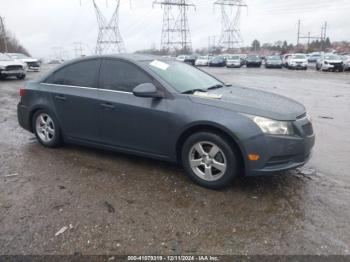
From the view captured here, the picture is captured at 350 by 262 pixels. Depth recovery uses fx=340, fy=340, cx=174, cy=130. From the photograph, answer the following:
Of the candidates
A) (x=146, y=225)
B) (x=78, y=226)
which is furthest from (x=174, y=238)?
(x=78, y=226)

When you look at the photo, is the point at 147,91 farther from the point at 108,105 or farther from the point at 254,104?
the point at 254,104

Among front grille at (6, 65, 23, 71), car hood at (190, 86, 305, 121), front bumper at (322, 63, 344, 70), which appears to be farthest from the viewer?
→ front bumper at (322, 63, 344, 70)

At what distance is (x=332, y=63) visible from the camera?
102 ft

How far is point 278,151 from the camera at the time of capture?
376 cm

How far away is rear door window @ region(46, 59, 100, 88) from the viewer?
198 inches

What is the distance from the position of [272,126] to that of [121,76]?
2197 millimetres

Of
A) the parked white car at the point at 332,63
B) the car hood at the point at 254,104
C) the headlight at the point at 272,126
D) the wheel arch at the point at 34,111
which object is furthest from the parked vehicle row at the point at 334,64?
the wheel arch at the point at 34,111

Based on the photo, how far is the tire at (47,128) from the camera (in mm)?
5410

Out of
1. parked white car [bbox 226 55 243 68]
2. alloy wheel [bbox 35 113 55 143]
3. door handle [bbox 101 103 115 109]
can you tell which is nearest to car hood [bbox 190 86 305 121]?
door handle [bbox 101 103 115 109]

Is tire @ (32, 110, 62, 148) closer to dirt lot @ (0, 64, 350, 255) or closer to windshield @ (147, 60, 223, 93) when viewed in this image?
dirt lot @ (0, 64, 350, 255)

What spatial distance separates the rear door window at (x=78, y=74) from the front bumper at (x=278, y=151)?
A: 2.55m

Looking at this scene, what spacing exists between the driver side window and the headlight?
150cm

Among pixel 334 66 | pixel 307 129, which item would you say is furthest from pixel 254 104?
pixel 334 66

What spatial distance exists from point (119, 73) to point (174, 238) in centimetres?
258
